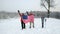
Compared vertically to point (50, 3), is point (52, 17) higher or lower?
lower

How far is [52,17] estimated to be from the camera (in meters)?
3.15

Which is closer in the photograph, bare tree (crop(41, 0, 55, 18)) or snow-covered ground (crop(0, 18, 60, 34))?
snow-covered ground (crop(0, 18, 60, 34))

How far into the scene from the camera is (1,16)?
10.4 ft

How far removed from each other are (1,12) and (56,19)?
1062mm

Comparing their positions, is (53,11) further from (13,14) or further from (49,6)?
(13,14)

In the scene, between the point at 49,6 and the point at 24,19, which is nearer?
the point at 24,19

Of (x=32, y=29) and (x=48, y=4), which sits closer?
(x=32, y=29)

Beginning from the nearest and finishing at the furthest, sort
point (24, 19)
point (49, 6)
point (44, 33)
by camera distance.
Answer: point (44, 33) → point (24, 19) → point (49, 6)

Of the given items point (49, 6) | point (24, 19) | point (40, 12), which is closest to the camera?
point (24, 19)

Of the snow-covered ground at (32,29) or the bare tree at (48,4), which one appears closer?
the snow-covered ground at (32,29)

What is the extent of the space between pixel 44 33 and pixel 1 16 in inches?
58.9

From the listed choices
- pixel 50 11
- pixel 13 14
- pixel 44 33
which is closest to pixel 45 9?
pixel 50 11

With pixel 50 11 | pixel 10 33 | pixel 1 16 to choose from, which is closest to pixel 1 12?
pixel 1 16

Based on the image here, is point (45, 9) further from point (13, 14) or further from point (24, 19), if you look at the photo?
point (24, 19)
